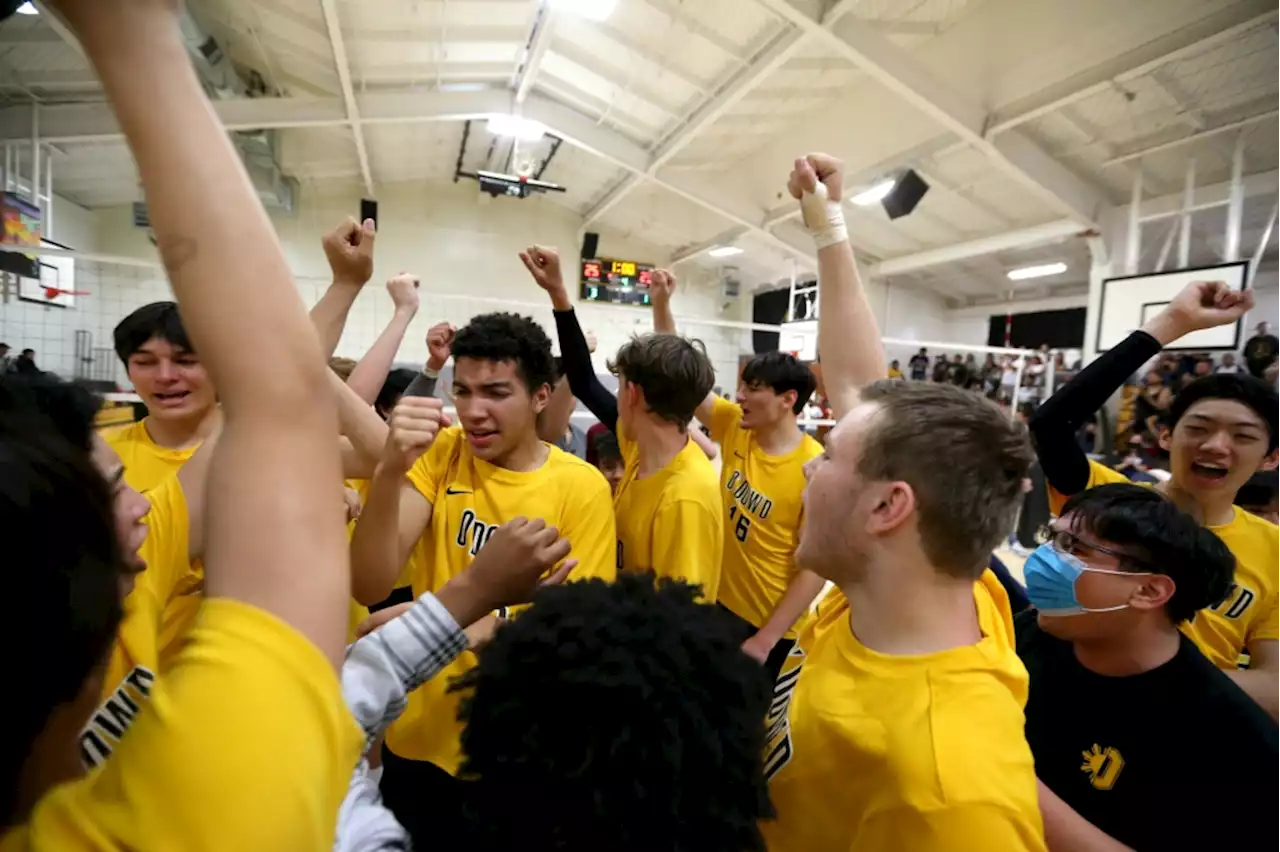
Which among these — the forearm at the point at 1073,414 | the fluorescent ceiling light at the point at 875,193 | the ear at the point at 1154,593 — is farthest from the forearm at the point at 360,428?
the fluorescent ceiling light at the point at 875,193

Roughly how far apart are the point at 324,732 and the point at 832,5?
791 centimetres

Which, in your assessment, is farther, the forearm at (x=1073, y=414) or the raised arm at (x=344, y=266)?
the forearm at (x=1073, y=414)

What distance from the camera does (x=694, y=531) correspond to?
200cm

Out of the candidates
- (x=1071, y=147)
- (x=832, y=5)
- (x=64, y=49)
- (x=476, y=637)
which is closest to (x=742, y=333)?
(x=1071, y=147)

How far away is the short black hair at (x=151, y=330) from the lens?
197 centimetres

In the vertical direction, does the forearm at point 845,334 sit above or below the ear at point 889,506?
above

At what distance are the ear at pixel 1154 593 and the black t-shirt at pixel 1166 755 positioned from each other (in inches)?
4.5

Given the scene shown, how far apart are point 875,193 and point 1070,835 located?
10717 mm

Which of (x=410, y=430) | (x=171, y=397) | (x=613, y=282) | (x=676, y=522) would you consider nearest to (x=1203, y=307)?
(x=676, y=522)

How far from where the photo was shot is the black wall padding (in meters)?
16.8

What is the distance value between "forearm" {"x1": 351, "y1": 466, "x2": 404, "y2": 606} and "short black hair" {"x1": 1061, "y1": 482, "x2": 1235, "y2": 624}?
184 cm

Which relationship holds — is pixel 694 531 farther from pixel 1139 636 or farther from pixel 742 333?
pixel 742 333

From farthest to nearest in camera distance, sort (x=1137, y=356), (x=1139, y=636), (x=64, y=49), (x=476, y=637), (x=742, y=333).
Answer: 1. (x=742, y=333)
2. (x=64, y=49)
3. (x=1137, y=356)
4. (x=1139, y=636)
5. (x=476, y=637)

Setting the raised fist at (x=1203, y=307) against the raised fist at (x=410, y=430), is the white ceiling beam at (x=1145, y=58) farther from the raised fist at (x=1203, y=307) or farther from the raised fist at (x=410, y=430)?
the raised fist at (x=410, y=430)
